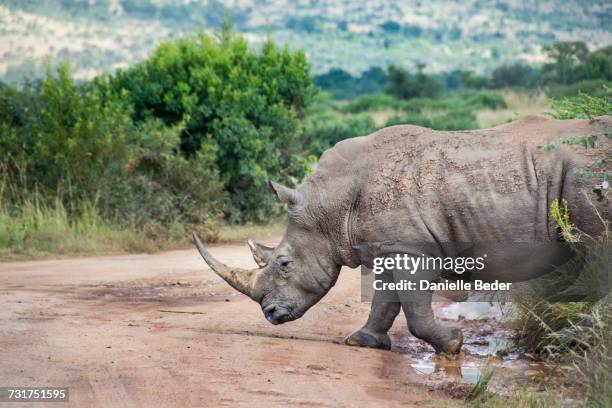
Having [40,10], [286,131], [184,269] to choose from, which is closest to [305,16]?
[40,10]

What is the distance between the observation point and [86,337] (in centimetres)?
795

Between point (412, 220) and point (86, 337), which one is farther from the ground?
point (412, 220)

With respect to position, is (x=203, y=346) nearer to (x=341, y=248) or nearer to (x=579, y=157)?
(x=341, y=248)

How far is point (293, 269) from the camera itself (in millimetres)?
8406

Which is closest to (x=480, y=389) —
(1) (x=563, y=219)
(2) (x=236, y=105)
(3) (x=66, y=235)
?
(1) (x=563, y=219)

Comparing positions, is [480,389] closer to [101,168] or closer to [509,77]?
[101,168]

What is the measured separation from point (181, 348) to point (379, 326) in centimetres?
167

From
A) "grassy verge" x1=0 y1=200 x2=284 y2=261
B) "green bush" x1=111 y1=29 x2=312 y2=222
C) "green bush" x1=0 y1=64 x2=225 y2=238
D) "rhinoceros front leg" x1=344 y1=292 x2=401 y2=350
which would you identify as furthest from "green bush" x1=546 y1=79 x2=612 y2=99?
"rhinoceros front leg" x1=344 y1=292 x2=401 y2=350

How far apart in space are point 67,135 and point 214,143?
253 cm

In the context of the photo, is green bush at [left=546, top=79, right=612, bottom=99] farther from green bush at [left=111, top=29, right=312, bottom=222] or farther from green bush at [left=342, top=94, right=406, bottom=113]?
green bush at [left=111, top=29, right=312, bottom=222]

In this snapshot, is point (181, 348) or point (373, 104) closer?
point (181, 348)

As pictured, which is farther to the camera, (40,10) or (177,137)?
(40,10)

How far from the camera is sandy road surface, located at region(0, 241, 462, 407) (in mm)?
6500

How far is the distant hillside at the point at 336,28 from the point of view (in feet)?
194
